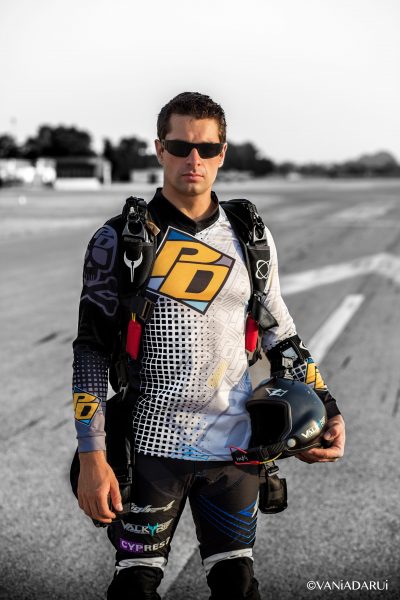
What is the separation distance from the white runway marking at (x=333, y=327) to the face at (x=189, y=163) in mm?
5294

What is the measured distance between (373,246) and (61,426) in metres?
14.0

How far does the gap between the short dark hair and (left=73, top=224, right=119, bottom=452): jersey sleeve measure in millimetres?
401

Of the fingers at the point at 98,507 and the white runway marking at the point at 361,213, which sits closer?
the fingers at the point at 98,507

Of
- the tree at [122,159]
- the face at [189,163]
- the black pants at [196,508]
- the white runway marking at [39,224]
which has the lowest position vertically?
the tree at [122,159]

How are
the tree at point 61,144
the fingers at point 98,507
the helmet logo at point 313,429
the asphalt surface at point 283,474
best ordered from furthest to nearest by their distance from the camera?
the tree at point 61,144, the asphalt surface at point 283,474, the helmet logo at point 313,429, the fingers at point 98,507

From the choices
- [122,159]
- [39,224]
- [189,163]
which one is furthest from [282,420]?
[122,159]

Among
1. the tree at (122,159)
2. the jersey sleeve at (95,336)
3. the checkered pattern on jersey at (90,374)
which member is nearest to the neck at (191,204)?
the jersey sleeve at (95,336)

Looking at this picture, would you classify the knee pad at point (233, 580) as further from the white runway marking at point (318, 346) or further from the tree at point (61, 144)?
the tree at point (61, 144)

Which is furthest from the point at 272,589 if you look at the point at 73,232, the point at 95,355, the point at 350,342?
the point at 73,232

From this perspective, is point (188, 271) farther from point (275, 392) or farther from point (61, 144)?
point (61, 144)

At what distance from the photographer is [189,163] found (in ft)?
8.37

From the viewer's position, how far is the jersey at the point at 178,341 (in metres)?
2.49

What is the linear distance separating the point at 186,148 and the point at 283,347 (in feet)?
2.43

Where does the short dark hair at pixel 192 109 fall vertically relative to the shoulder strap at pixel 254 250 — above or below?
above
